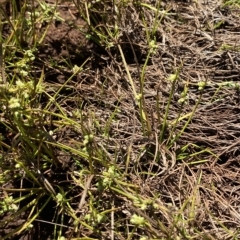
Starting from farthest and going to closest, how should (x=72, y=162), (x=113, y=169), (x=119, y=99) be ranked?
(x=119, y=99)
(x=72, y=162)
(x=113, y=169)

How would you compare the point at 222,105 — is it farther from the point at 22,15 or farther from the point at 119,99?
the point at 22,15

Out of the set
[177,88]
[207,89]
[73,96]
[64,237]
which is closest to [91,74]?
[73,96]

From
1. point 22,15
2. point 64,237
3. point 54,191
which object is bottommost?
point 64,237

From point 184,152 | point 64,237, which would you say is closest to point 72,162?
point 64,237

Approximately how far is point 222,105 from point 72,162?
0.71 meters

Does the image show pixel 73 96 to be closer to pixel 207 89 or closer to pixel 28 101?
pixel 28 101

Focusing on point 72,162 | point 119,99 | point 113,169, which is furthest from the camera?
point 119,99

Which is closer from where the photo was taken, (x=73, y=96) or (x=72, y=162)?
(x=72, y=162)

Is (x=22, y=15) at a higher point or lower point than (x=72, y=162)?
higher

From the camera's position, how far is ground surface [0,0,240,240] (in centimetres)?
173

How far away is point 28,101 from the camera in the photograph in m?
1.74

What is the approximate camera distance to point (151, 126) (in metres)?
1.92

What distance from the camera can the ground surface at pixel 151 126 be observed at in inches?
68.0

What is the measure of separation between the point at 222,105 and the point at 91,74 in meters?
0.62
